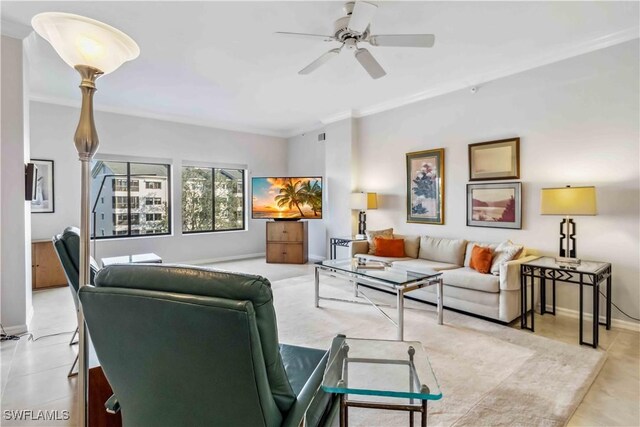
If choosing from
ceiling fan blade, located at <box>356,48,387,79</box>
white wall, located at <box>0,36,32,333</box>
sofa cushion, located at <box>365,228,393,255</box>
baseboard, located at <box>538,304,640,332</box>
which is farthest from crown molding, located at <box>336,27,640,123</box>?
white wall, located at <box>0,36,32,333</box>

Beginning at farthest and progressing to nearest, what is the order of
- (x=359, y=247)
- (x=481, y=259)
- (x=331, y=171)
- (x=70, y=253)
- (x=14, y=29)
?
(x=331, y=171) → (x=359, y=247) → (x=481, y=259) → (x=14, y=29) → (x=70, y=253)

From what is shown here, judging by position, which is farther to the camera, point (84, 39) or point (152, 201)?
point (152, 201)

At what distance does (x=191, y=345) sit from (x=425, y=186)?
179 inches

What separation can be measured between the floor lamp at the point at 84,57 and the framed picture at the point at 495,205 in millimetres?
4060

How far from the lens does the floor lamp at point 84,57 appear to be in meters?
1.20

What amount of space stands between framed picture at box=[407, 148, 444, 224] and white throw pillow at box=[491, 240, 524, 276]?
1.15 m

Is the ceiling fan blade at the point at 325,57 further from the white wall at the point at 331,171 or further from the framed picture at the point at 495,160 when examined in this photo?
the white wall at the point at 331,171

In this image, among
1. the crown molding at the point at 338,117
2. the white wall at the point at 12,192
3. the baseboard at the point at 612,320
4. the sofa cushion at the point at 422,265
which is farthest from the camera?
the crown molding at the point at 338,117

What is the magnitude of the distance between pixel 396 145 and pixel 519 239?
2329 millimetres

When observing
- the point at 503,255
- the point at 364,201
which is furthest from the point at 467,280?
the point at 364,201

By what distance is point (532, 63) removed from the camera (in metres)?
3.76

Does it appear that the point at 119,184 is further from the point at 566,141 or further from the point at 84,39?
the point at 566,141

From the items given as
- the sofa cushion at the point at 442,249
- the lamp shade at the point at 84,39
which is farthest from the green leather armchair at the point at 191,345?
the sofa cushion at the point at 442,249

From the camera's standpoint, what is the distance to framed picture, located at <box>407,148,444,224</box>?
478 centimetres
